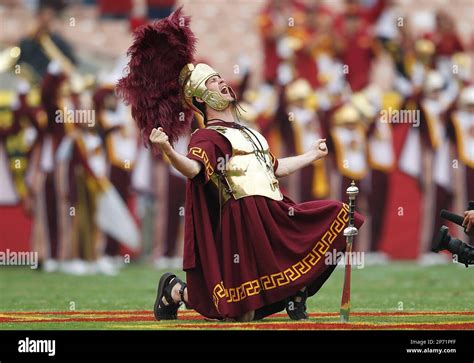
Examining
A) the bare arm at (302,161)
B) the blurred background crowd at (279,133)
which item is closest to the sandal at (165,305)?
the bare arm at (302,161)

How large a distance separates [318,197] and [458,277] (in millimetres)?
3818

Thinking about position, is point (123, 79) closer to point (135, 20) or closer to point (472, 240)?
point (472, 240)

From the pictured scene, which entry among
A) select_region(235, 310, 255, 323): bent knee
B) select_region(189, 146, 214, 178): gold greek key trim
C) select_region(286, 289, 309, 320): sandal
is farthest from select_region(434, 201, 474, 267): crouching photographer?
select_region(189, 146, 214, 178): gold greek key trim

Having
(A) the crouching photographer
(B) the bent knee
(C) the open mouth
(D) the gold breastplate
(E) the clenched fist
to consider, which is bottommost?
(B) the bent knee

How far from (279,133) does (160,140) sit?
9169 mm

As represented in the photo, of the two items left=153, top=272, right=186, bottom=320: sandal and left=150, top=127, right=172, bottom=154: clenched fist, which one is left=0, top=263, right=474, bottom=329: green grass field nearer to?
left=153, top=272, right=186, bottom=320: sandal

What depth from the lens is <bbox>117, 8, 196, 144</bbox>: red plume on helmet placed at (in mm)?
10219

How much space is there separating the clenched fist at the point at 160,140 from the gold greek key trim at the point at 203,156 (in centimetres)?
A: 36

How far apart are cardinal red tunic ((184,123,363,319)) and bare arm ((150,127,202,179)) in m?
0.15

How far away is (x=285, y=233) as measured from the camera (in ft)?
33.0

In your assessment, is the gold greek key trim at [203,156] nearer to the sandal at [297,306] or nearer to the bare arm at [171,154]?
the bare arm at [171,154]

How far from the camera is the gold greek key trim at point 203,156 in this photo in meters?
9.80

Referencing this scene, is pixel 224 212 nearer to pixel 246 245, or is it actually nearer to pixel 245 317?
pixel 246 245

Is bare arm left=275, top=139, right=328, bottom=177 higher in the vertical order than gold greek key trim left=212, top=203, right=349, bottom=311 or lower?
higher
